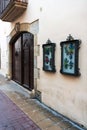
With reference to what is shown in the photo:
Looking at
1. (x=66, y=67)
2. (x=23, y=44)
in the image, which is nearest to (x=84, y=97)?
(x=66, y=67)

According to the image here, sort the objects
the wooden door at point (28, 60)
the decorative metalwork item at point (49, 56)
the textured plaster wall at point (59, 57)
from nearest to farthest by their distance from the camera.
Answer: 1. the textured plaster wall at point (59, 57)
2. the decorative metalwork item at point (49, 56)
3. the wooden door at point (28, 60)

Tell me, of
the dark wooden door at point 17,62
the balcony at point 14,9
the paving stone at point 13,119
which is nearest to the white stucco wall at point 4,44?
the dark wooden door at point 17,62

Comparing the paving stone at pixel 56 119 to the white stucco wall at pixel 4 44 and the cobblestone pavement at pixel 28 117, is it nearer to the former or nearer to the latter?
the cobblestone pavement at pixel 28 117

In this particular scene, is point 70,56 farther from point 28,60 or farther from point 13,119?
point 28,60

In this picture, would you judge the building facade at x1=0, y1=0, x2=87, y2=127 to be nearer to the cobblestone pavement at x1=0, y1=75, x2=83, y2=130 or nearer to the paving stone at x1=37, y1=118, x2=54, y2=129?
the cobblestone pavement at x1=0, y1=75, x2=83, y2=130

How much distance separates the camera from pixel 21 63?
7.39m

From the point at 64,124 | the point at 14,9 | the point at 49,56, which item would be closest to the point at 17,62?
the point at 14,9

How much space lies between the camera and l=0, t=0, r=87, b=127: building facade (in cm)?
356

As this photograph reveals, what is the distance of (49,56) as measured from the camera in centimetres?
464

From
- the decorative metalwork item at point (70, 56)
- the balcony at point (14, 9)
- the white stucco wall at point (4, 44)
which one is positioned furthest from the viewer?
the white stucco wall at point (4, 44)

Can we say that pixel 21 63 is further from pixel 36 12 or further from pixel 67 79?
pixel 67 79

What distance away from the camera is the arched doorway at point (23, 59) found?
250 inches

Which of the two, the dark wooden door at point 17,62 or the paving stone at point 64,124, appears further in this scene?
the dark wooden door at point 17,62

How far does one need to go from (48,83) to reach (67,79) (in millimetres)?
935
